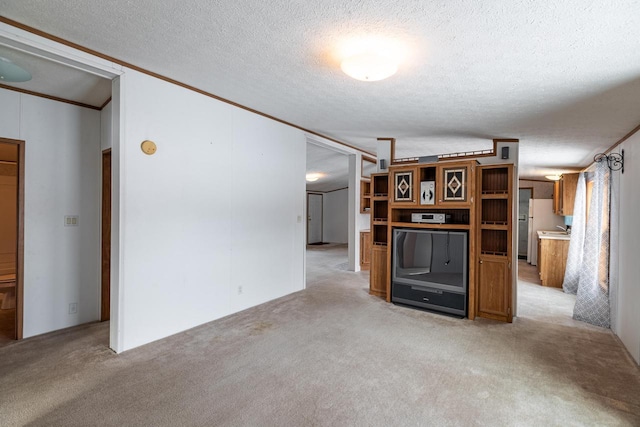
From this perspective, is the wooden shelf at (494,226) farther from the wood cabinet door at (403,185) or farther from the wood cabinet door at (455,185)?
the wood cabinet door at (403,185)

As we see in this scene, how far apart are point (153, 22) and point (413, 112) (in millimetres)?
2576

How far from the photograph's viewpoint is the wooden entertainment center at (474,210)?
3.70 metres

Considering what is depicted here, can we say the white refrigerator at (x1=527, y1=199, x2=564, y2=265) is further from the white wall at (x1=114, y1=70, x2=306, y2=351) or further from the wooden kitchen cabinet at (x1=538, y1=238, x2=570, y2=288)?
the white wall at (x1=114, y1=70, x2=306, y2=351)

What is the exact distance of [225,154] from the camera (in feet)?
11.7

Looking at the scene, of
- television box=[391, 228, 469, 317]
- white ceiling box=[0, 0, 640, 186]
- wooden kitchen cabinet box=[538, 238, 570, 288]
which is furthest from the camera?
wooden kitchen cabinet box=[538, 238, 570, 288]

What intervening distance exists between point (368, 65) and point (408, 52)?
318 mm

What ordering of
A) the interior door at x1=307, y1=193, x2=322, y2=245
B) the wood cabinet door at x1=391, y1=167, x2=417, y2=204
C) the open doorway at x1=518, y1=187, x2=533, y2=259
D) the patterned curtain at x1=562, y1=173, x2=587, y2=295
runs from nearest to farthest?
the wood cabinet door at x1=391, y1=167, x2=417, y2=204 → the patterned curtain at x1=562, y1=173, x2=587, y2=295 → the open doorway at x1=518, y1=187, x2=533, y2=259 → the interior door at x1=307, y1=193, x2=322, y2=245

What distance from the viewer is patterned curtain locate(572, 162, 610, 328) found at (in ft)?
12.0

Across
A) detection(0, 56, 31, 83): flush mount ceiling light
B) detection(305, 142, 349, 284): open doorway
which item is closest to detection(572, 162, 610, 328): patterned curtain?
detection(305, 142, 349, 284): open doorway

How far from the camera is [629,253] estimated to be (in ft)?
9.86

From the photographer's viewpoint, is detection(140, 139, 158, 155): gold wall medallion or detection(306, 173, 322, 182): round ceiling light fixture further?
detection(306, 173, 322, 182): round ceiling light fixture

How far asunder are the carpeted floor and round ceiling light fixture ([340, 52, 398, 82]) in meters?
2.18

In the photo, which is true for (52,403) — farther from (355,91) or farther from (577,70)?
(577,70)

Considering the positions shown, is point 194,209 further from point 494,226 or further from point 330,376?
point 494,226
